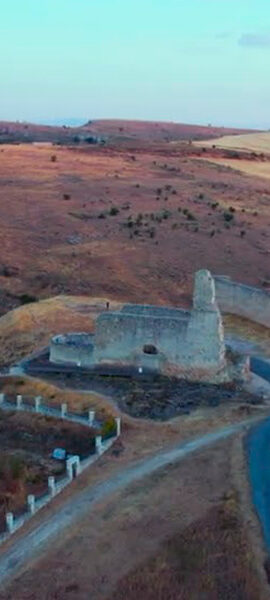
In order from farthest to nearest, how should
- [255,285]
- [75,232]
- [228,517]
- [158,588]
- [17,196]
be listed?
[17,196], [75,232], [255,285], [228,517], [158,588]

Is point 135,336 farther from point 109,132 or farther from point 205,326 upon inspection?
point 109,132

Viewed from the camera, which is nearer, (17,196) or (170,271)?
(170,271)

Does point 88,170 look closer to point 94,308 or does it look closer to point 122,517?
point 94,308

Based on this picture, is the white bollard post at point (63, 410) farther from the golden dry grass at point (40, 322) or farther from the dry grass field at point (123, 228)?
the dry grass field at point (123, 228)

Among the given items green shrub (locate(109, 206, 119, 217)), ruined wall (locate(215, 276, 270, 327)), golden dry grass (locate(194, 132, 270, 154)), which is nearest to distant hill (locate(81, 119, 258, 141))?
golden dry grass (locate(194, 132, 270, 154))

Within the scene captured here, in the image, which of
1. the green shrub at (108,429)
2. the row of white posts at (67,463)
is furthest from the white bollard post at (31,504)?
the green shrub at (108,429)


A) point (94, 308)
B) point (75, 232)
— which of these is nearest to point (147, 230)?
point (75, 232)

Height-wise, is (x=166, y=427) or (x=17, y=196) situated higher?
(x=17, y=196)
